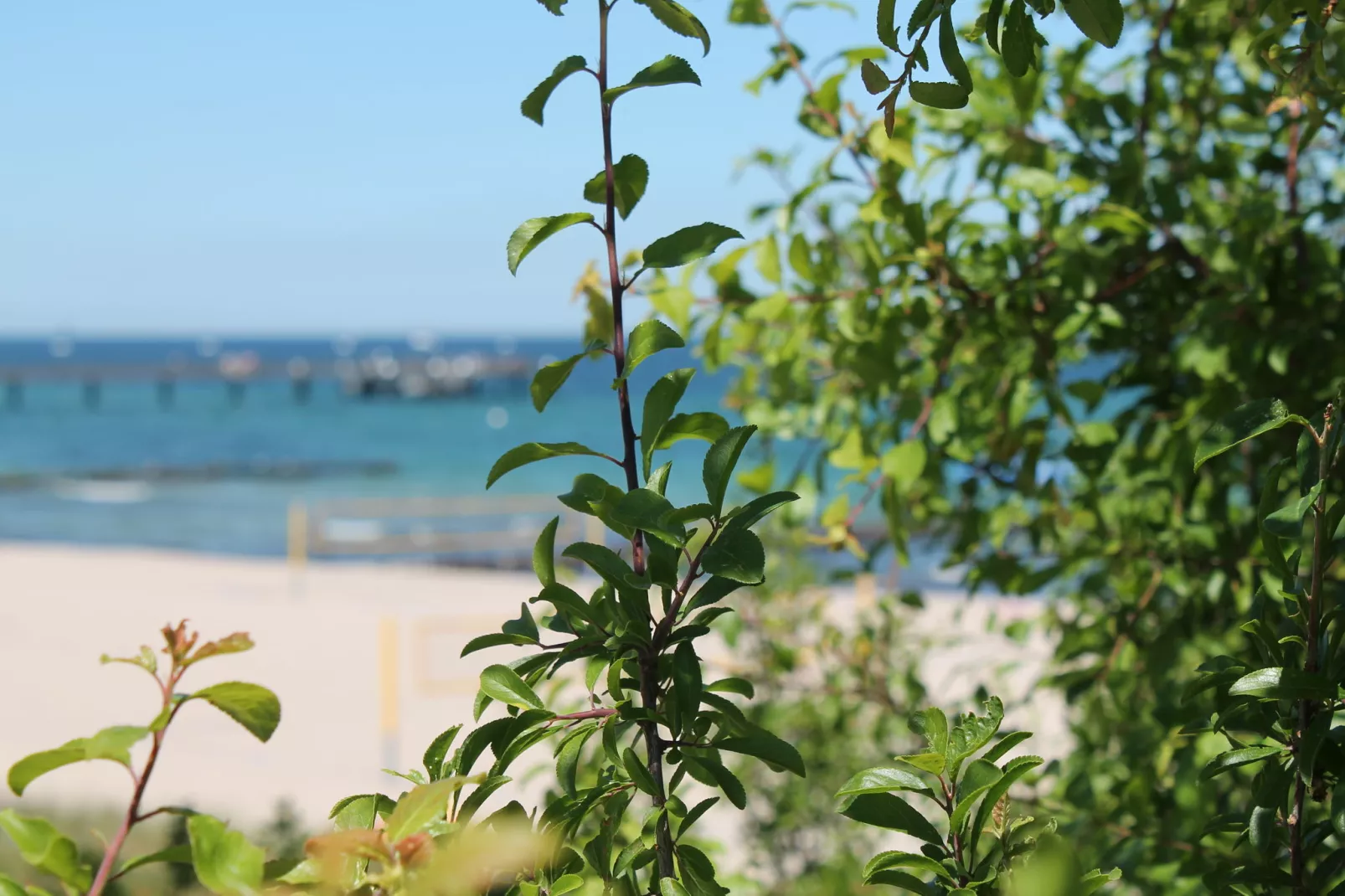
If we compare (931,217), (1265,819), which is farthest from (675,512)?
(931,217)

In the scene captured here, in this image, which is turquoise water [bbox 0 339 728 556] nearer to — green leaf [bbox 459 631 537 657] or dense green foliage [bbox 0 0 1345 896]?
dense green foliage [bbox 0 0 1345 896]

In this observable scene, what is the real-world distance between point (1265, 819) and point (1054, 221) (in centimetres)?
100

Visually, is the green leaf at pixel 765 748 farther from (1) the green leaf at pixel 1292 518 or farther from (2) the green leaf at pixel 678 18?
(2) the green leaf at pixel 678 18

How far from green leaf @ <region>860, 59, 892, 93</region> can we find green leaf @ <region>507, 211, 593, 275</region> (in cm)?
19

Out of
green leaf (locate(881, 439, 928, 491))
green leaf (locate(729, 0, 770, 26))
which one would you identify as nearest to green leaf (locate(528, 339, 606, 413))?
green leaf (locate(881, 439, 928, 491))

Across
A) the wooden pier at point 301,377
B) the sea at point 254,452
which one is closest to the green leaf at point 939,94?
the sea at point 254,452

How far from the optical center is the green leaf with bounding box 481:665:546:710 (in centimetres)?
69

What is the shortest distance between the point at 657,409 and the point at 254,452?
4144 centimetres

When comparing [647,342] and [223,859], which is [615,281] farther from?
[223,859]

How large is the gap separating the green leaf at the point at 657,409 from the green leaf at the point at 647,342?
21mm

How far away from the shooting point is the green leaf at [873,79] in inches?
29.0

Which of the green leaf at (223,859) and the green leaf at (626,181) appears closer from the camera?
the green leaf at (223,859)

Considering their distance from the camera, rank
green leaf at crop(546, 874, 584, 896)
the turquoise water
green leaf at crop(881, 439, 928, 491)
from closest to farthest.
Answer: green leaf at crop(546, 874, 584, 896)
green leaf at crop(881, 439, 928, 491)
the turquoise water

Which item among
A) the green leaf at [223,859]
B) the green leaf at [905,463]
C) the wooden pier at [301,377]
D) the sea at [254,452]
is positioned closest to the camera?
the green leaf at [223,859]
